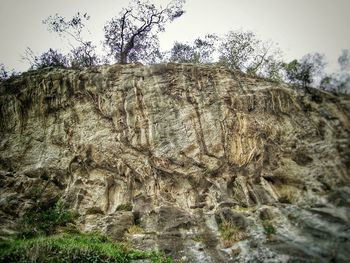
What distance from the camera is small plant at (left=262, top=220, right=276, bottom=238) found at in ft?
43.9

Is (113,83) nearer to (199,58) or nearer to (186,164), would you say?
(186,164)

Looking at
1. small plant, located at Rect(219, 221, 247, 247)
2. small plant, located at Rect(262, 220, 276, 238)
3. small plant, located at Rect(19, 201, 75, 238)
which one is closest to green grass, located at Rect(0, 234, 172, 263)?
small plant, located at Rect(19, 201, 75, 238)

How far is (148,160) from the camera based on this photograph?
16.7 meters

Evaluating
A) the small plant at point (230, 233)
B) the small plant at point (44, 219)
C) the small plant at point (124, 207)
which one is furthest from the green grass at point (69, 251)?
the small plant at point (230, 233)

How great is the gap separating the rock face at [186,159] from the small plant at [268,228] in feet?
0.14

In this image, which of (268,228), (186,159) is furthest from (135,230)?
(268,228)

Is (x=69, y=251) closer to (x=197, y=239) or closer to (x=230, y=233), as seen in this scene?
(x=197, y=239)

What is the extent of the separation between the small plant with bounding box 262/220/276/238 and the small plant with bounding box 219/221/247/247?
2.97ft

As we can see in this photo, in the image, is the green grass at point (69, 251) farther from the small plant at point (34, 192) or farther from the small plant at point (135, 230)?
the small plant at point (34, 192)

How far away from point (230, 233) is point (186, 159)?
444cm

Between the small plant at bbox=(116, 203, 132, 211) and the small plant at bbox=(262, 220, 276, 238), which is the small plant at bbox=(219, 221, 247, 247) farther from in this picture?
the small plant at bbox=(116, 203, 132, 211)

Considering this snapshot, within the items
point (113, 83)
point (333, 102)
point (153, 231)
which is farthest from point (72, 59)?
point (333, 102)

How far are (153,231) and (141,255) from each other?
1.58 meters

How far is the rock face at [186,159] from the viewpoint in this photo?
1359 centimetres
